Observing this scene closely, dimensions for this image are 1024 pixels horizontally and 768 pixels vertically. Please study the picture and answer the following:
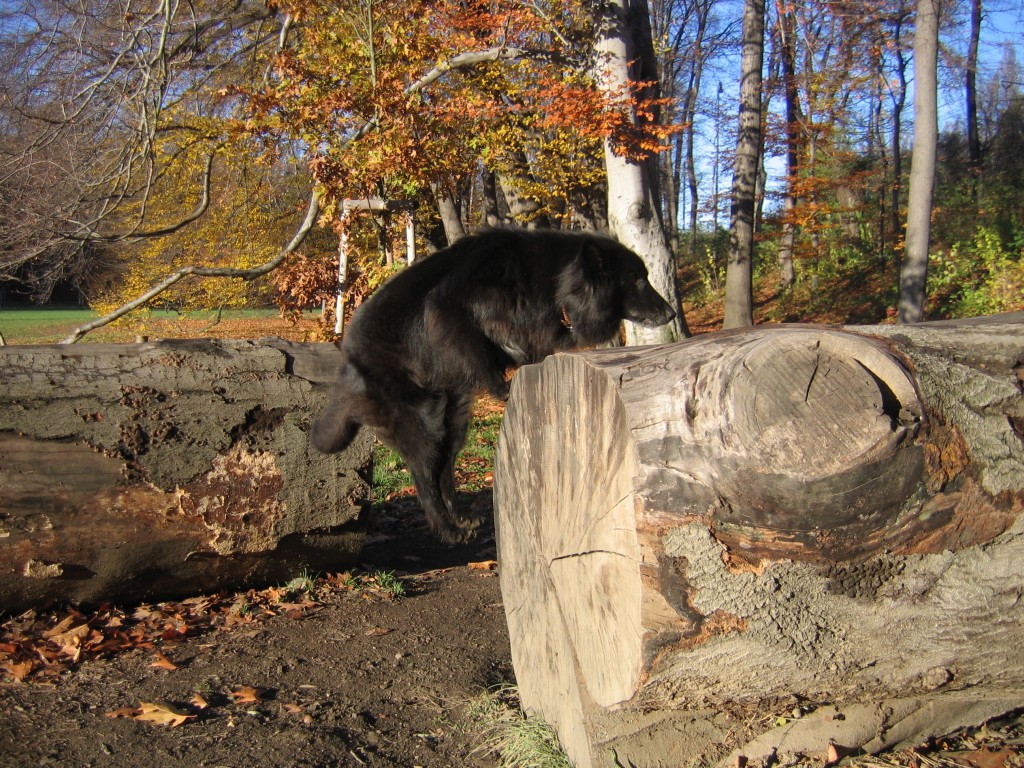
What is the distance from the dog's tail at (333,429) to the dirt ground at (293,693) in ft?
3.08

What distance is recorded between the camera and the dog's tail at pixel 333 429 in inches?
181

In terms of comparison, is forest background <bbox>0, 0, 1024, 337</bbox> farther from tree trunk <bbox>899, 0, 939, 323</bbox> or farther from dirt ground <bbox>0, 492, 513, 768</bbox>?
dirt ground <bbox>0, 492, 513, 768</bbox>

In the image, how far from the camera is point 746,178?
54.3ft

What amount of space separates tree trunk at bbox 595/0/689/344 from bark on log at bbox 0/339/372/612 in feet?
Result: 19.8

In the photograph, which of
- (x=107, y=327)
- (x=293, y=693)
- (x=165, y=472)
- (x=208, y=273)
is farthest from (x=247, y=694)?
(x=107, y=327)

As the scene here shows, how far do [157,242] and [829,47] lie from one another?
15.3 metres

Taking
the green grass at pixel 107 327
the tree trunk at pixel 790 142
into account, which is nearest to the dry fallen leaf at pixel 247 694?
the green grass at pixel 107 327

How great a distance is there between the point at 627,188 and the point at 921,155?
19.9ft

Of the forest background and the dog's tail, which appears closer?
the dog's tail

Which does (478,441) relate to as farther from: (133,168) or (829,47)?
(829,47)

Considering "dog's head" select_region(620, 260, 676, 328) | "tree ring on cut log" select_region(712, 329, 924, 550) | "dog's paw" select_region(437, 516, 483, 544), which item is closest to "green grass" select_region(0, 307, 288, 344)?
"dog's paw" select_region(437, 516, 483, 544)

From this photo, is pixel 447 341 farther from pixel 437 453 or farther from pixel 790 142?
pixel 790 142

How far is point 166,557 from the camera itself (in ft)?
14.6

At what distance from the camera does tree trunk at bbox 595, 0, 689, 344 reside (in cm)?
1023
